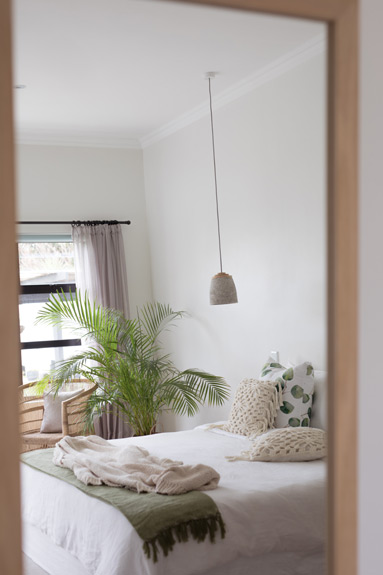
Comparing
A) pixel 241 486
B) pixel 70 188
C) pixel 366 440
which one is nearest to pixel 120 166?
pixel 70 188

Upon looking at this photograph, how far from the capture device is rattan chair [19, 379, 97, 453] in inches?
158

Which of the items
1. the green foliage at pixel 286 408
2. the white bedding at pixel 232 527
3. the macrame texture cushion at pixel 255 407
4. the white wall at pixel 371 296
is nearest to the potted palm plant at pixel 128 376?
the macrame texture cushion at pixel 255 407

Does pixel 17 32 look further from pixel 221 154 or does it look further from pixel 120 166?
pixel 120 166

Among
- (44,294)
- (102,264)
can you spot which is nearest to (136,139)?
(102,264)

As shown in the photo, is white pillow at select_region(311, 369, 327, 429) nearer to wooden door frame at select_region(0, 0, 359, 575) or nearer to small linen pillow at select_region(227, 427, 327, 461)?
small linen pillow at select_region(227, 427, 327, 461)

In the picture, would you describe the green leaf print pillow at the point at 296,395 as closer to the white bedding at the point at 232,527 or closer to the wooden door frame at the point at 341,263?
the white bedding at the point at 232,527

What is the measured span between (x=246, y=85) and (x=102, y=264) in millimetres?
1740

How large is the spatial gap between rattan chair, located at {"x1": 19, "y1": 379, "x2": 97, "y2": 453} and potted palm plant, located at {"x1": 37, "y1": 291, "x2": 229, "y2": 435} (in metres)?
0.09

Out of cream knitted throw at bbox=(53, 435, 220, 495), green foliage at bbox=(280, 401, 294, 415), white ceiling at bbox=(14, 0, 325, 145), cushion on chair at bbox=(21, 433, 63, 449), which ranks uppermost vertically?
white ceiling at bbox=(14, 0, 325, 145)

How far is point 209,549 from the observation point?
2.17m

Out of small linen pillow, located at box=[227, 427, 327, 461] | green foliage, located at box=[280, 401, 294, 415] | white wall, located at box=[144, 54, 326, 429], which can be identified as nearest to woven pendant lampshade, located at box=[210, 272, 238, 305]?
white wall, located at box=[144, 54, 326, 429]

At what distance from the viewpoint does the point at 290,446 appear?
2.64 metres

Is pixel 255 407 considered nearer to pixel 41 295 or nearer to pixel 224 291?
pixel 224 291

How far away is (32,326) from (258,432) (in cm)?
190
